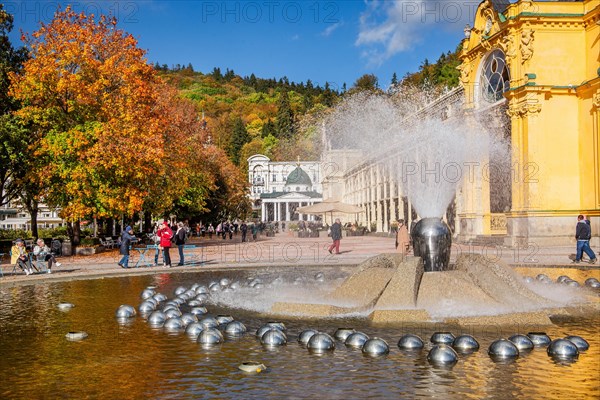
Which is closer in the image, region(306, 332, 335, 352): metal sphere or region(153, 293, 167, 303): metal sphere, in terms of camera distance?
region(306, 332, 335, 352): metal sphere

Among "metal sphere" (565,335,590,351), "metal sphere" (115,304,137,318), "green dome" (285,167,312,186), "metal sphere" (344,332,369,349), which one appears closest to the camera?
"metal sphere" (565,335,590,351)

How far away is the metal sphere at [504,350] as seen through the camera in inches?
343

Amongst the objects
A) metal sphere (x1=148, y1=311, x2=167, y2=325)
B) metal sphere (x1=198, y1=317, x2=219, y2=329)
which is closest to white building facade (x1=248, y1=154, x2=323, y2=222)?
metal sphere (x1=148, y1=311, x2=167, y2=325)

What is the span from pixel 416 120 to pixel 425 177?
10913mm

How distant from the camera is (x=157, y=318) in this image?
12.0 meters

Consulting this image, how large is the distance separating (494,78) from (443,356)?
33439mm

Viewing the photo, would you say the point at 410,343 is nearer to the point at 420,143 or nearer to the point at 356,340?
the point at 356,340

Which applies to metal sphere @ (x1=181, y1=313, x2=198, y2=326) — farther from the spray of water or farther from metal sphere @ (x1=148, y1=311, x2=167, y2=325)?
the spray of water

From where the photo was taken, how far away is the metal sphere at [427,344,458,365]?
835 cm

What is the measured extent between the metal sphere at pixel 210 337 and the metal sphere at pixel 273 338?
0.67 metres

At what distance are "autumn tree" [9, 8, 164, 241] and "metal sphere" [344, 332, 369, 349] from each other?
26.0m

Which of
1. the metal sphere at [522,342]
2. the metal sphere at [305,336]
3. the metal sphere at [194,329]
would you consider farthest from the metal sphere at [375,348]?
the metal sphere at [194,329]

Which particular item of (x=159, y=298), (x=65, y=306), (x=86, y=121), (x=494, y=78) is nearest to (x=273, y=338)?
(x=159, y=298)

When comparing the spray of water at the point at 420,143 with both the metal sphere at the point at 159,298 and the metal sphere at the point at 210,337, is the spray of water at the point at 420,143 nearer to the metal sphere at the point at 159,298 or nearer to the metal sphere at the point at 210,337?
the metal sphere at the point at 159,298
